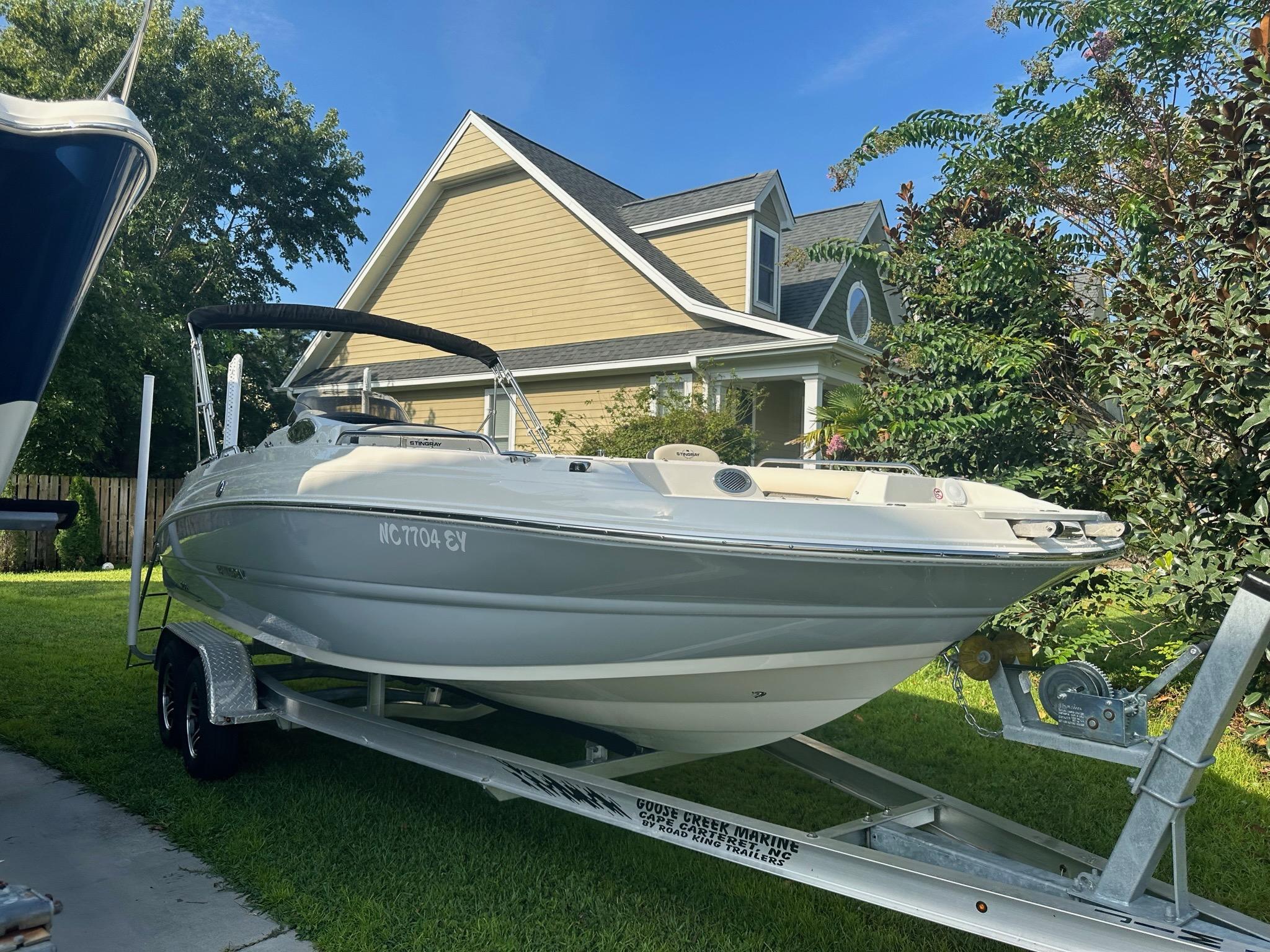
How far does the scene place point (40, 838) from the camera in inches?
140

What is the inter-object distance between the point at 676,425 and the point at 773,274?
14.8 ft

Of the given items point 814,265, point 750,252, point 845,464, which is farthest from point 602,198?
point 845,464

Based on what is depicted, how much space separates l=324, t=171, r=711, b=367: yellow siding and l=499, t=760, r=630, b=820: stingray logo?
971 centimetres

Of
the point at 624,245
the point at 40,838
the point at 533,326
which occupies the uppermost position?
the point at 624,245

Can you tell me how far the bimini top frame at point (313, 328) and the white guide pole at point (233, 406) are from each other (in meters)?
0.16

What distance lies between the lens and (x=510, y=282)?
1416 cm

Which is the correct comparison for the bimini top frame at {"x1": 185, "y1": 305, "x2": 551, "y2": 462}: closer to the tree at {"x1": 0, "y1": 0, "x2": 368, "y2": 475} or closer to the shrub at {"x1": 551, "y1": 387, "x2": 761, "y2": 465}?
the shrub at {"x1": 551, "y1": 387, "x2": 761, "y2": 465}

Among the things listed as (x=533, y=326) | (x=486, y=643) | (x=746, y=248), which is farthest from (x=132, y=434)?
(x=486, y=643)

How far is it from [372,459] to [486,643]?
33.6 inches

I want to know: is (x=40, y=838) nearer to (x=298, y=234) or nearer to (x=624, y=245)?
(x=624, y=245)

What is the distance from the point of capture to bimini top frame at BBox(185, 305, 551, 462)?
15.7 ft

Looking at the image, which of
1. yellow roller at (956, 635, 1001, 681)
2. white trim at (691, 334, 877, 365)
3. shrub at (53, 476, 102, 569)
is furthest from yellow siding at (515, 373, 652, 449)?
yellow roller at (956, 635, 1001, 681)

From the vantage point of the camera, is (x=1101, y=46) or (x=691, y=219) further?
(x=691, y=219)

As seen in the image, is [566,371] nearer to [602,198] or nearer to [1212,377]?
[602,198]
